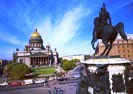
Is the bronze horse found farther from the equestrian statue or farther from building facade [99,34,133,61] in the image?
building facade [99,34,133,61]

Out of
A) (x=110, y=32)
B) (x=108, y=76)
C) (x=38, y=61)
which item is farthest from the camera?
(x=38, y=61)

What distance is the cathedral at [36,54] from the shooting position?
123m

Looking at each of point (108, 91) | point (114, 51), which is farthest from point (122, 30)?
point (114, 51)

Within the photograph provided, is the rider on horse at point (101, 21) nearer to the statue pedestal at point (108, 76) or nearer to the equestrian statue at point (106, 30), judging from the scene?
the equestrian statue at point (106, 30)

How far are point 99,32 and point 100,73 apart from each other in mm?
3503

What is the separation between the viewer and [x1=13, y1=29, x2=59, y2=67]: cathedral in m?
123

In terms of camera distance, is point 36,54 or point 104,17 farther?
point 36,54

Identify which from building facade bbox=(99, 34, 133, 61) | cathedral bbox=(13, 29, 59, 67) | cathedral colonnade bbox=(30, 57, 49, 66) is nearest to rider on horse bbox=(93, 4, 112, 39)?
building facade bbox=(99, 34, 133, 61)

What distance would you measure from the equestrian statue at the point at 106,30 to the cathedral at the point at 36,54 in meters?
107

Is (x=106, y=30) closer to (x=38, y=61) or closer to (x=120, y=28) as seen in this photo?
(x=120, y=28)

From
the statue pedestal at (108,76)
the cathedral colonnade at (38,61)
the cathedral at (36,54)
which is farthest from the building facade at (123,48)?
the statue pedestal at (108,76)

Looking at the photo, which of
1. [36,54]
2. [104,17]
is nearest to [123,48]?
[36,54]

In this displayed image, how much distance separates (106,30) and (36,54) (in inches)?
4346

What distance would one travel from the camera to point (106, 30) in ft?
49.8
